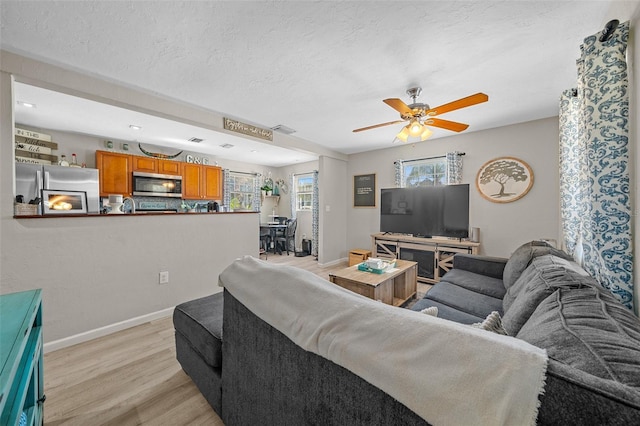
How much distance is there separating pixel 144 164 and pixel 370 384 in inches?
207

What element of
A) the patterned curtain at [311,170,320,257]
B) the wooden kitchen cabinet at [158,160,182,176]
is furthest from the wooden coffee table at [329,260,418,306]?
the wooden kitchen cabinet at [158,160,182,176]

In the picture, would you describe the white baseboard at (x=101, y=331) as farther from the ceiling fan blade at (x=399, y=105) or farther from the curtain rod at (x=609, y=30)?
the curtain rod at (x=609, y=30)

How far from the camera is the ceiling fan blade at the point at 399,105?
207cm

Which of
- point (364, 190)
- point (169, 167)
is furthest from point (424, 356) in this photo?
point (169, 167)

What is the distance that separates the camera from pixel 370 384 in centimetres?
65

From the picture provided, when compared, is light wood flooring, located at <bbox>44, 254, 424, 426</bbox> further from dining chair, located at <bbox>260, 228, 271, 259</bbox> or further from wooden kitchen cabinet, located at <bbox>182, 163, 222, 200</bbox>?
dining chair, located at <bbox>260, 228, 271, 259</bbox>

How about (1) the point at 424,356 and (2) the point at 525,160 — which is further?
(2) the point at 525,160

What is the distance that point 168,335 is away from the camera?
7.41 feet

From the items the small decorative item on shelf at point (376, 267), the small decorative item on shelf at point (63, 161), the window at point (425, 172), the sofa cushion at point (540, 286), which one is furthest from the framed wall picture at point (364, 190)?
the small decorative item on shelf at point (63, 161)

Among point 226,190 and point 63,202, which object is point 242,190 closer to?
point 226,190

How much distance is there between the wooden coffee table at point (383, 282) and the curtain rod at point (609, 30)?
7.17 ft

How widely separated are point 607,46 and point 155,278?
12.9ft

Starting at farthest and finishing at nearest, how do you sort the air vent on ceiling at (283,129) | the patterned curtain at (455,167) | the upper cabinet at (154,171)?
the upper cabinet at (154,171) < the patterned curtain at (455,167) < the air vent on ceiling at (283,129)

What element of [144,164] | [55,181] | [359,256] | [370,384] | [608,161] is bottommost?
[359,256]
